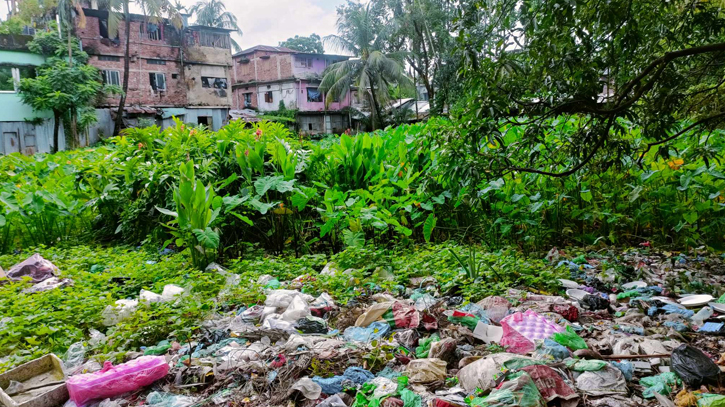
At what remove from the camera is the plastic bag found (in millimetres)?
2055

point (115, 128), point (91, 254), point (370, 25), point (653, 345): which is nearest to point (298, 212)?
point (91, 254)

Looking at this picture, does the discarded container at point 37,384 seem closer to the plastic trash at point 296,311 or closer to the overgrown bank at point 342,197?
the plastic trash at point 296,311

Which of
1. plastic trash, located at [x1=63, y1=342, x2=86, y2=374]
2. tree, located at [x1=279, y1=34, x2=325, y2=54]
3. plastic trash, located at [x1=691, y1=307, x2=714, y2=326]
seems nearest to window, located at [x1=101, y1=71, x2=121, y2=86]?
tree, located at [x1=279, y1=34, x2=325, y2=54]

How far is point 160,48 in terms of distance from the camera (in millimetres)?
23297

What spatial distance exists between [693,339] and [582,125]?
1766 millimetres

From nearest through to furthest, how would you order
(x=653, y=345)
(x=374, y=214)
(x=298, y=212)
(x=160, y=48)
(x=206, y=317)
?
(x=653, y=345) → (x=206, y=317) → (x=374, y=214) → (x=298, y=212) → (x=160, y=48)

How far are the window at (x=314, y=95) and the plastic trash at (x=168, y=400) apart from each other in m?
27.7

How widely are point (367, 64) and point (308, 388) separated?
82.1 feet

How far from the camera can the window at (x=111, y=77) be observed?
71.6ft

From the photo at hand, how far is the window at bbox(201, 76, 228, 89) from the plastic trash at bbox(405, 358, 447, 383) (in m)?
25.0

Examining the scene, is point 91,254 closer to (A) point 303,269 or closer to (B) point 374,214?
(A) point 303,269

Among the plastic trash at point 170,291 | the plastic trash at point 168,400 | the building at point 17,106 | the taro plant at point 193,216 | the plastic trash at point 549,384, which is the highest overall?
the building at point 17,106

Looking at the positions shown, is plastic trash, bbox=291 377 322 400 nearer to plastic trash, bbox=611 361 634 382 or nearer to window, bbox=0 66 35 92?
plastic trash, bbox=611 361 634 382

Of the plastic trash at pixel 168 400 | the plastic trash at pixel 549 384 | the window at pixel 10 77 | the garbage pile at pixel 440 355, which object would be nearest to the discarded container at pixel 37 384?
the garbage pile at pixel 440 355
